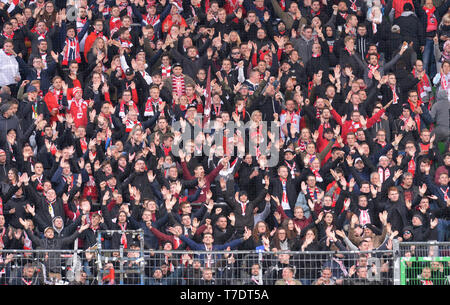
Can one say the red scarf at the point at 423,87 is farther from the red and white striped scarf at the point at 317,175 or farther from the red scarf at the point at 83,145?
the red scarf at the point at 83,145

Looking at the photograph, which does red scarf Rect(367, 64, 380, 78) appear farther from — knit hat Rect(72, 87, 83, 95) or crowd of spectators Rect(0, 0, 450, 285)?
knit hat Rect(72, 87, 83, 95)

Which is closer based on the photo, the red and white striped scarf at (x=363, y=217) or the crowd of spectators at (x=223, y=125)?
the crowd of spectators at (x=223, y=125)

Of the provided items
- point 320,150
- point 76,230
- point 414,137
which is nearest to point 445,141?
point 414,137

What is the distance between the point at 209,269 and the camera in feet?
57.3

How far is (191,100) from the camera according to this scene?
72.6 ft

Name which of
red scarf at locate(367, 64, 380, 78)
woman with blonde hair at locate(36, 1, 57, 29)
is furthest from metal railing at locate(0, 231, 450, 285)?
woman with blonde hair at locate(36, 1, 57, 29)

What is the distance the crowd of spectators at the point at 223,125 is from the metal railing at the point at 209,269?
14 centimetres

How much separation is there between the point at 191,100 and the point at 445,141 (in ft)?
16.0

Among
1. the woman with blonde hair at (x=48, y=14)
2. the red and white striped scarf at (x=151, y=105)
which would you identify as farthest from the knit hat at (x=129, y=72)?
the woman with blonde hair at (x=48, y=14)

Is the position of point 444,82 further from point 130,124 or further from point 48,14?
point 48,14

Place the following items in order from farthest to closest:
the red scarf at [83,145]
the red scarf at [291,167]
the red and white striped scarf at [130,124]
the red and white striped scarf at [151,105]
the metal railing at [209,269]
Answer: the red and white striped scarf at [151,105] → the red and white striped scarf at [130,124] → the red scarf at [83,145] → the red scarf at [291,167] → the metal railing at [209,269]

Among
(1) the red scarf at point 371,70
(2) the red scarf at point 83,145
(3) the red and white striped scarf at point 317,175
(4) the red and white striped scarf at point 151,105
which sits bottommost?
(3) the red and white striped scarf at point 317,175

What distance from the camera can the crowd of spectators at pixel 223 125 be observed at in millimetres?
20000

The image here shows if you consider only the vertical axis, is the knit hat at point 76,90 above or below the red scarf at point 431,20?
below
